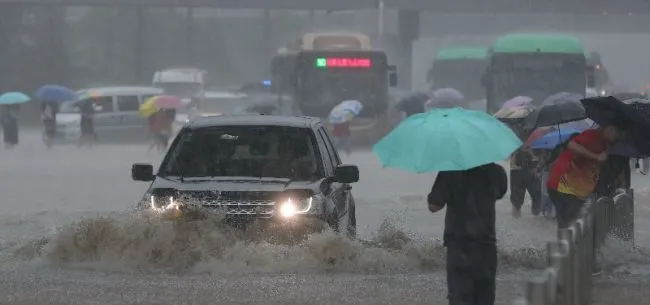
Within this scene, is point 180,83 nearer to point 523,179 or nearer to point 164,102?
point 164,102

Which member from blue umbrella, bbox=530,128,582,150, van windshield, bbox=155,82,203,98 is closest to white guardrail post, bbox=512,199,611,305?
blue umbrella, bbox=530,128,582,150

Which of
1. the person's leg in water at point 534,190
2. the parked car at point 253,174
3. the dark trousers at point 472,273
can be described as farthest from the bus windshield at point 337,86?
the dark trousers at point 472,273

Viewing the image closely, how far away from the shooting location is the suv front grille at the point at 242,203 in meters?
11.7

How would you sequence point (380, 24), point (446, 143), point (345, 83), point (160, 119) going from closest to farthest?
point (446, 143) < point (160, 119) < point (345, 83) < point (380, 24)

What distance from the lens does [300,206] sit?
466 inches

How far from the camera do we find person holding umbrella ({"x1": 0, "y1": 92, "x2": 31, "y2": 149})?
39219 mm

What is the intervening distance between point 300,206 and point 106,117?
101 ft

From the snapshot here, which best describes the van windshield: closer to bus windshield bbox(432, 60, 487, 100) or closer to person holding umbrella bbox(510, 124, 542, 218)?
bus windshield bbox(432, 60, 487, 100)

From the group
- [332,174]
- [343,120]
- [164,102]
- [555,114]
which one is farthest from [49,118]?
[332,174]

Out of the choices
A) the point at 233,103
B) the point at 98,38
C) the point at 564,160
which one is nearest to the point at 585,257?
the point at 564,160

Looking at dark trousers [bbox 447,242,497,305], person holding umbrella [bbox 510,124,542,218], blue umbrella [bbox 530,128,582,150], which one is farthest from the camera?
person holding umbrella [bbox 510,124,542,218]

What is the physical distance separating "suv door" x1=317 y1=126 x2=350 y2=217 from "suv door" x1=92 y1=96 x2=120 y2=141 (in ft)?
94.2

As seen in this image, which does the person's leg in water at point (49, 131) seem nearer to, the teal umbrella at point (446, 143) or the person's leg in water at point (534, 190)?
the person's leg in water at point (534, 190)

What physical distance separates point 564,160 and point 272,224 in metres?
2.57
